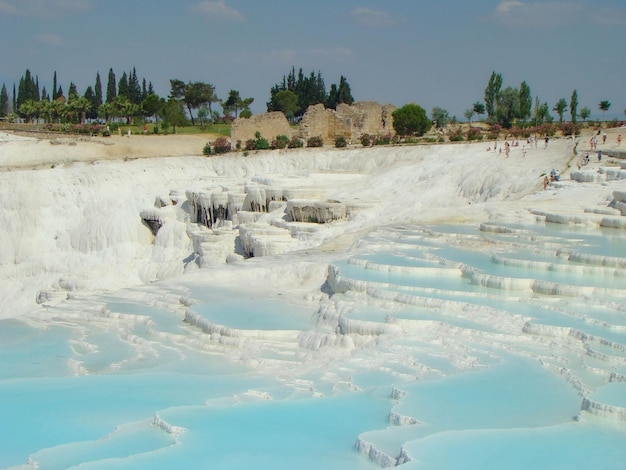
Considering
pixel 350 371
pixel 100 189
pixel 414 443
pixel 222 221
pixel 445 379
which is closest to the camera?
pixel 414 443

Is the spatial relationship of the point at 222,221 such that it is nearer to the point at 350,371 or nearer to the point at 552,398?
the point at 350,371

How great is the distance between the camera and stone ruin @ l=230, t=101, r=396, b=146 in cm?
2761

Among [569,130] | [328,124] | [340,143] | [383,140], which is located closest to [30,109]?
[328,124]

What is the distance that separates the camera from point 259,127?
28703 millimetres

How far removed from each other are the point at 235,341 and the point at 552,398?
10.6 feet

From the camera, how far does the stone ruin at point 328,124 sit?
1087 inches

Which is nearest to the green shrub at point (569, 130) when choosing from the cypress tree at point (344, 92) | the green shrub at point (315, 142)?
the green shrub at point (315, 142)

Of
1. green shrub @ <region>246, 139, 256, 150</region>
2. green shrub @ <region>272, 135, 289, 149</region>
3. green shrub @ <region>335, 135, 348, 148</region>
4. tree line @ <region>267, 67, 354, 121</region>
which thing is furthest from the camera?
tree line @ <region>267, 67, 354, 121</region>

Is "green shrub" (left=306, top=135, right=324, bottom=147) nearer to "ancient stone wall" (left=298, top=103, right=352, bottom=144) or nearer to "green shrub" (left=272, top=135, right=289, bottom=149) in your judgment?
"green shrub" (left=272, top=135, right=289, bottom=149)

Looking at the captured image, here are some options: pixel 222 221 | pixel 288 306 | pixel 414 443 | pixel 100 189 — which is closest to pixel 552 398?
pixel 414 443

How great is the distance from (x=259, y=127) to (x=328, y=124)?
98.2 inches

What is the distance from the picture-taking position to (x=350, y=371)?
710 cm

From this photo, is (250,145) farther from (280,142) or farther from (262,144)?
(280,142)

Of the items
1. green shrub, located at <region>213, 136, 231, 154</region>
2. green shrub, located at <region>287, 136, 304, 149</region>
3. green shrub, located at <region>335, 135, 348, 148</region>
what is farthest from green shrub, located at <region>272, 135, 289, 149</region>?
green shrub, located at <region>335, 135, 348, 148</region>
